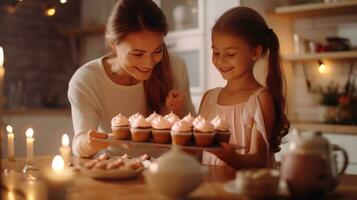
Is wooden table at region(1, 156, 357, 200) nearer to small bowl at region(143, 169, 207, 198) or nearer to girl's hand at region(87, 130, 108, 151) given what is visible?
small bowl at region(143, 169, 207, 198)

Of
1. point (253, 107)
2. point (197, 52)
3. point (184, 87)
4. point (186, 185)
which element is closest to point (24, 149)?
point (197, 52)

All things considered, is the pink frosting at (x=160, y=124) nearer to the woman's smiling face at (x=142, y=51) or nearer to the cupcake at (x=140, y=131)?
the cupcake at (x=140, y=131)

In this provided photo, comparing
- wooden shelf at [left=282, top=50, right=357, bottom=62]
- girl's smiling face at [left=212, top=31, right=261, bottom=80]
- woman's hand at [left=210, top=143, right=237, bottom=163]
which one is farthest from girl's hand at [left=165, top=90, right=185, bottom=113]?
wooden shelf at [left=282, top=50, right=357, bottom=62]

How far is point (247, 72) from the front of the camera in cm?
197

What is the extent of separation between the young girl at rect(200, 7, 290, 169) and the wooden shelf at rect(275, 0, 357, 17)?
6.38 ft

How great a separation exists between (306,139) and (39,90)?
393 cm

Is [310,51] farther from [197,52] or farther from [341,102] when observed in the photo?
[197,52]

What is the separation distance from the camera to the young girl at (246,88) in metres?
1.80

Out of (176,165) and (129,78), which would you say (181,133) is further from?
(129,78)

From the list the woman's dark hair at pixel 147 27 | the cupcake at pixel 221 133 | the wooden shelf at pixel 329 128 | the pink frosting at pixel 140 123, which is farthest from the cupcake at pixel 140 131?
the wooden shelf at pixel 329 128

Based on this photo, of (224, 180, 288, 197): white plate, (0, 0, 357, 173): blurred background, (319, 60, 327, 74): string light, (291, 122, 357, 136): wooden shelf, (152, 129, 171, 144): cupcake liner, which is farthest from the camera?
(319, 60, 327, 74): string light

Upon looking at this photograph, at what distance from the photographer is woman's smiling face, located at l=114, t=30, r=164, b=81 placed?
202cm

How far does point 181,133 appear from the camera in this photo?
1.63 m

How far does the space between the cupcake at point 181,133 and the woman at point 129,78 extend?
37 centimetres
